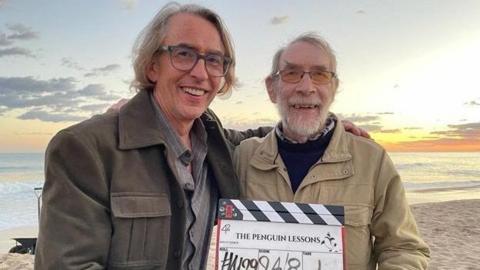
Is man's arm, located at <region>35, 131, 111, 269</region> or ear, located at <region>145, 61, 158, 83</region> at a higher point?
ear, located at <region>145, 61, 158, 83</region>

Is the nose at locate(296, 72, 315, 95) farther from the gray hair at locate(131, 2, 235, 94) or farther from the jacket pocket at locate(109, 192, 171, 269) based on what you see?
the jacket pocket at locate(109, 192, 171, 269)

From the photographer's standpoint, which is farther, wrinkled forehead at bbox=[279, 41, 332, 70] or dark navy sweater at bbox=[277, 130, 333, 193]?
wrinkled forehead at bbox=[279, 41, 332, 70]

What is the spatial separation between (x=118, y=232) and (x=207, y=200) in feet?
2.00

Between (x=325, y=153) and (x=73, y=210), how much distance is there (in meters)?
1.32

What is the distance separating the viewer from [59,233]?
2008 millimetres

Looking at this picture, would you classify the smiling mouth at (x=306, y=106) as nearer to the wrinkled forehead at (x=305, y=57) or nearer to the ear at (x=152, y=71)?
the wrinkled forehead at (x=305, y=57)

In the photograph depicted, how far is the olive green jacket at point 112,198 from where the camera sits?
6.62 ft

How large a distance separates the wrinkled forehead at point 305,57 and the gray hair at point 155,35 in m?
0.41

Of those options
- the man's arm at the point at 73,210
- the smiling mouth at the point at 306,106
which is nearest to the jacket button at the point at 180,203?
the man's arm at the point at 73,210

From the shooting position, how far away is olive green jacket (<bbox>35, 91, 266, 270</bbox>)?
2018 mm

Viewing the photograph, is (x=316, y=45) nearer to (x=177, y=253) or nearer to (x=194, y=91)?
(x=194, y=91)

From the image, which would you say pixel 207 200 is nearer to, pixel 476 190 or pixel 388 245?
pixel 388 245

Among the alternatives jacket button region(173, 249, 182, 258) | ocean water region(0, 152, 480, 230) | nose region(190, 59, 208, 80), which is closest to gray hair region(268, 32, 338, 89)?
nose region(190, 59, 208, 80)

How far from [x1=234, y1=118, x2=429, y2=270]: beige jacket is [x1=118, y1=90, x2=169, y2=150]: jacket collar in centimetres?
67
